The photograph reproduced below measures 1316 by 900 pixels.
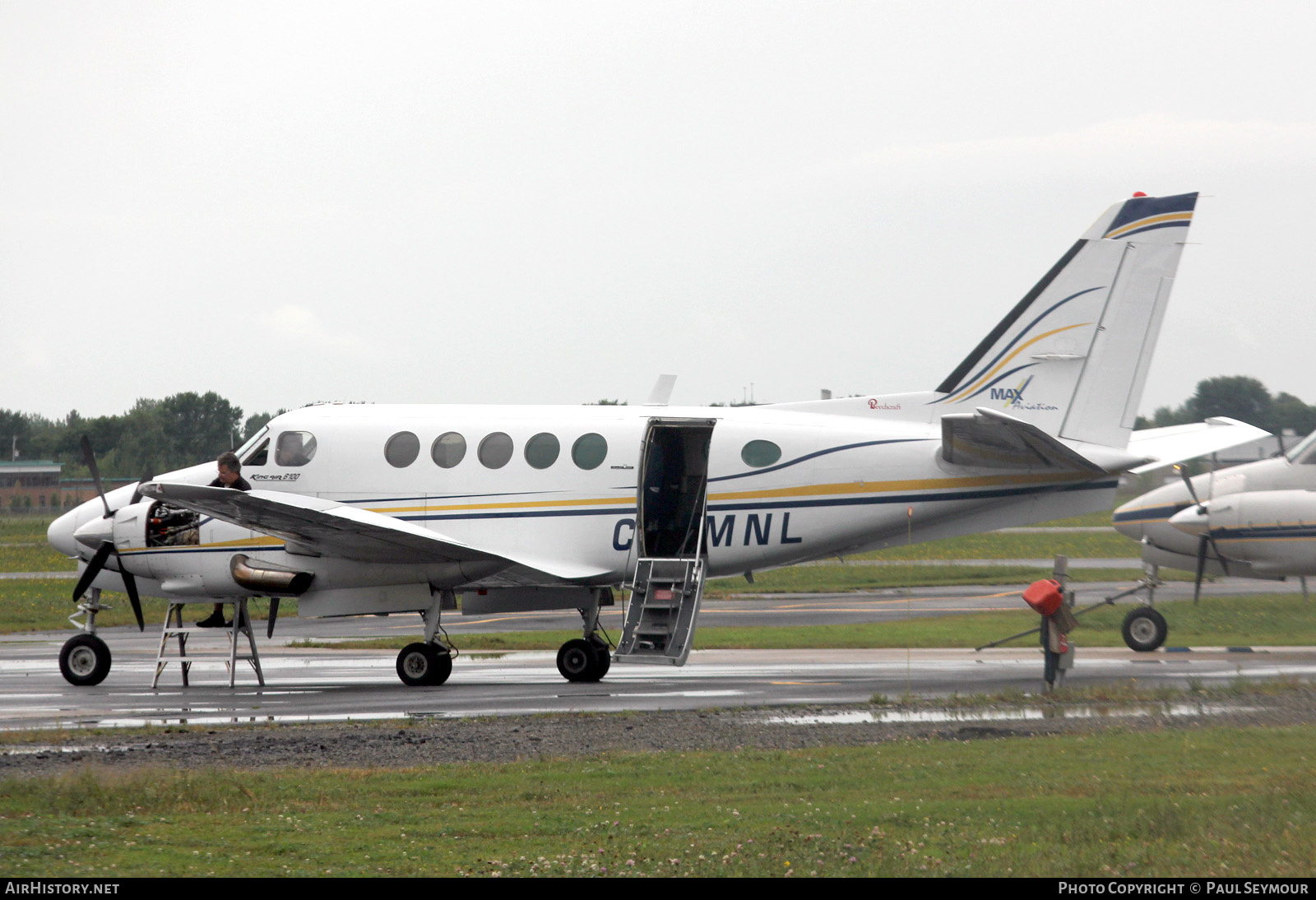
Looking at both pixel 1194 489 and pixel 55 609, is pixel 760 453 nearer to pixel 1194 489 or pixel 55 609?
pixel 1194 489

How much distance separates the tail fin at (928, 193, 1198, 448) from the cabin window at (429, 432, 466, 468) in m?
7.16

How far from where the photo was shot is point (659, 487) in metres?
18.3

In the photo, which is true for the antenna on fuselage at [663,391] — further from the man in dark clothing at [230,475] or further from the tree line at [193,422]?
the tree line at [193,422]

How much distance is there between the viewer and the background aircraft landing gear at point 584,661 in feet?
58.7

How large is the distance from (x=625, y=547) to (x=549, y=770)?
7179 millimetres

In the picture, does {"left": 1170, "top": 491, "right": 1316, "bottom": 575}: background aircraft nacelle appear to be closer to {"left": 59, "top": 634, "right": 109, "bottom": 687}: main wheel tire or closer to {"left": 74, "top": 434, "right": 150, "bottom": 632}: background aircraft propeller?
{"left": 74, "top": 434, "right": 150, "bottom": 632}: background aircraft propeller

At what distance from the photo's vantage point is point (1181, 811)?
818cm

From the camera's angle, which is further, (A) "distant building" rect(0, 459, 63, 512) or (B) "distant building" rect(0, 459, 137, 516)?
(A) "distant building" rect(0, 459, 63, 512)

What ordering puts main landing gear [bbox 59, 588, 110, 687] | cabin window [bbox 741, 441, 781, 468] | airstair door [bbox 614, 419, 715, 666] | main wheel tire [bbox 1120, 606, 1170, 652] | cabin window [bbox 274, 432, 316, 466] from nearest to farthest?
airstair door [bbox 614, 419, 715, 666], cabin window [bbox 741, 441, 781, 468], main landing gear [bbox 59, 588, 110, 687], cabin window [bbox 274, 432, 316, 466], main wheel tire [bbox 1120, 606, 1170, 652]

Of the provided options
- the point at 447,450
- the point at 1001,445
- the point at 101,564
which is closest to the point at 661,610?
the point at 447,450

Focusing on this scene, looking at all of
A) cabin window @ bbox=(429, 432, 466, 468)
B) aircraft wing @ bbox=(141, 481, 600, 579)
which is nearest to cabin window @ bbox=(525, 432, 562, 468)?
cabin window @ bbox=(429, 432, 466, 468)

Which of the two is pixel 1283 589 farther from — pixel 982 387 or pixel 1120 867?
pixel 1120 867

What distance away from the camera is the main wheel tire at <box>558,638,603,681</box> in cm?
1789

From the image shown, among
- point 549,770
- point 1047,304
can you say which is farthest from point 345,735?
point 1047,304
